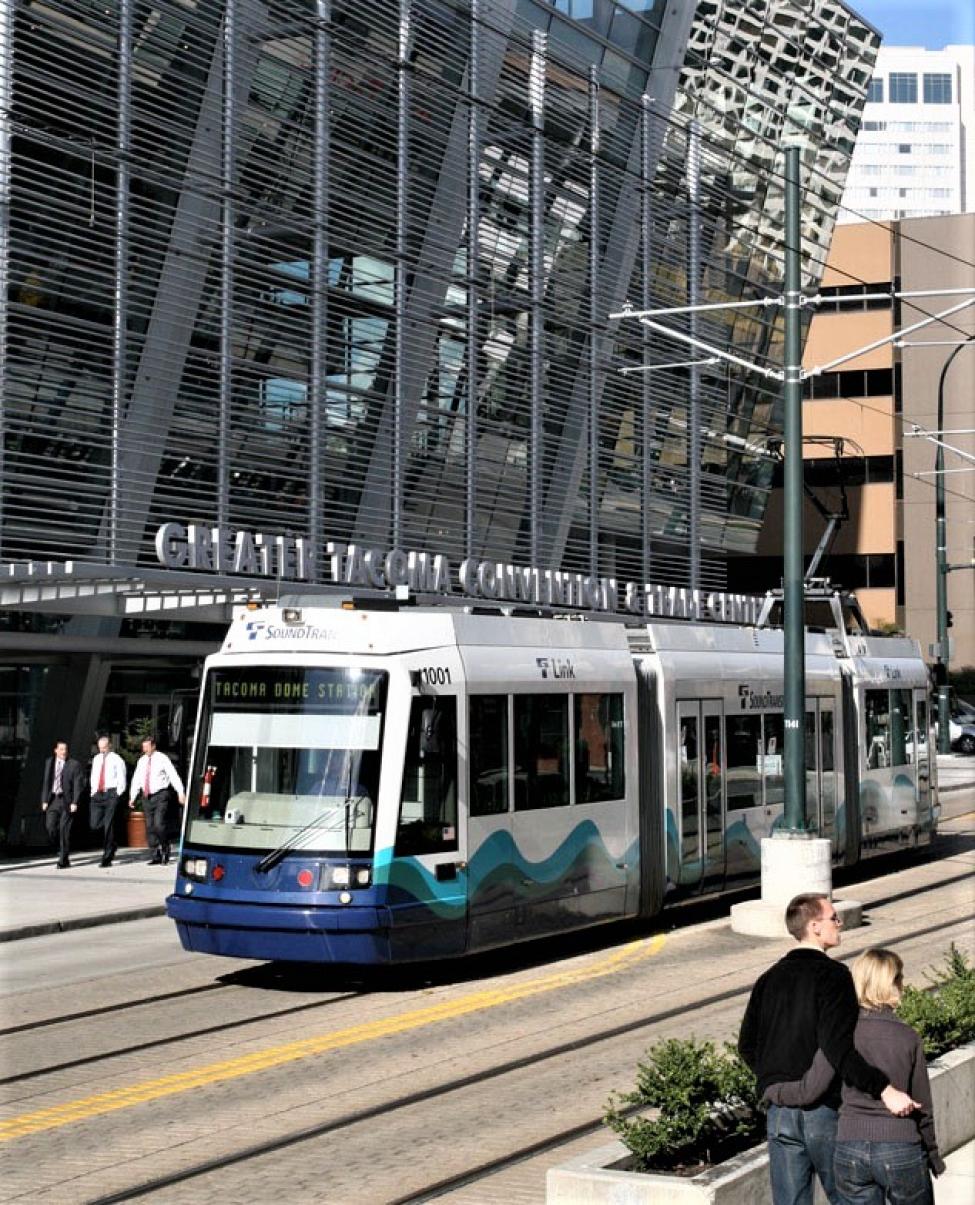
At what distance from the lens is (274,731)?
15.4 meters

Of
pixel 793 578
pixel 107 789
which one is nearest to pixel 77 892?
pixel 107 789

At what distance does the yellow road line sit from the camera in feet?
35.9

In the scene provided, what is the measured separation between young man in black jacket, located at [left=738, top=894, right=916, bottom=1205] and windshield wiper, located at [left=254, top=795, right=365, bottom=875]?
7.85 m

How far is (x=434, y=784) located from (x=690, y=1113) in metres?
7.18

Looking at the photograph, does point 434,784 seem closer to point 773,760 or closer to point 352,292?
point 773,760

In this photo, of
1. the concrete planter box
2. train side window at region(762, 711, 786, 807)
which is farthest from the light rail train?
the concrete planter box

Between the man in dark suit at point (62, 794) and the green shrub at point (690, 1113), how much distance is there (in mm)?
18092

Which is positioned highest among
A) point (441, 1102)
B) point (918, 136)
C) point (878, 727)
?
point (918, 136)

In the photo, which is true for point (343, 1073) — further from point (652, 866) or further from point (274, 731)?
point (652, 866)

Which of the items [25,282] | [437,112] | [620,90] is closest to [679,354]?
[620,90]

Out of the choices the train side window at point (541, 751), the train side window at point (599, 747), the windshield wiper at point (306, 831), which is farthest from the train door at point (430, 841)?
the train side window at point (599, 747)

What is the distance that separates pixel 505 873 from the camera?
16.3 meters

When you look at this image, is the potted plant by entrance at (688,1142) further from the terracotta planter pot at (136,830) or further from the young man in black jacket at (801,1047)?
the terracotta planter pot at (136,830)

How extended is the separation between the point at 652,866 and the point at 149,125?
48.7 ft
